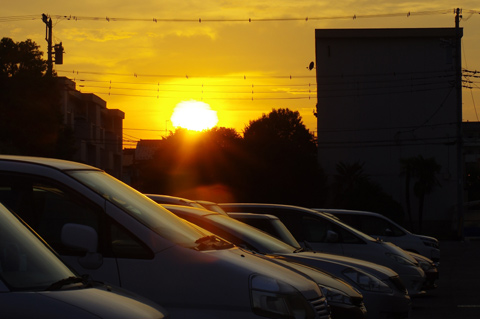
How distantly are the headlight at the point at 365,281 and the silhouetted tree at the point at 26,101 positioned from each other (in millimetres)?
35993

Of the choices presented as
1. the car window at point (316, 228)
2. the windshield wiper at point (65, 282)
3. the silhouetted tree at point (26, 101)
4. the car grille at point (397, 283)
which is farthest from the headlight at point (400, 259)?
the silhouetted tree at point (26, 101)

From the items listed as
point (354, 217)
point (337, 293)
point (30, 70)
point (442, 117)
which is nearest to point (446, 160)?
point (442, 117)

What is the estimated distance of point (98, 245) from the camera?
549 cm

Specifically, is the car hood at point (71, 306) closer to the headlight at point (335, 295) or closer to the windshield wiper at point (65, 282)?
the windshield wiper at point (65, 282)

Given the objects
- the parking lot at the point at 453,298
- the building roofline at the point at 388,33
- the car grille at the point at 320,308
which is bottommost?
the parking lot at the point at 453,298

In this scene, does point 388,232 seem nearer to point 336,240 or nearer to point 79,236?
point 336,240

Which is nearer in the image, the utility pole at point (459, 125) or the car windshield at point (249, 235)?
the car windshield at point (249, 235)

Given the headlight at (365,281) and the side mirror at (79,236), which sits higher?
the side mirror at (79,236)

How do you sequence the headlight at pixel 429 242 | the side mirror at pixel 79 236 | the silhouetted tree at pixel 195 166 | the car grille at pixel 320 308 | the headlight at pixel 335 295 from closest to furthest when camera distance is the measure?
the side mirror at pixel 79 236
the car grille at pixel 320 308
the headlight at pixel 335 295
the headlight at pixel 429 242
the silhouetted tree at pixel 195 166

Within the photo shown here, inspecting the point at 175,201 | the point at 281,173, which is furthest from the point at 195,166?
the point at 175,201

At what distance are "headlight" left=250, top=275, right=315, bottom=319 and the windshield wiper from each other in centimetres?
142

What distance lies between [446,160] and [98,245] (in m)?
64.4

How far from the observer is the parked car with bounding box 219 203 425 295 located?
526 inches

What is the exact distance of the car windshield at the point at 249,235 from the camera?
8.45 metres
